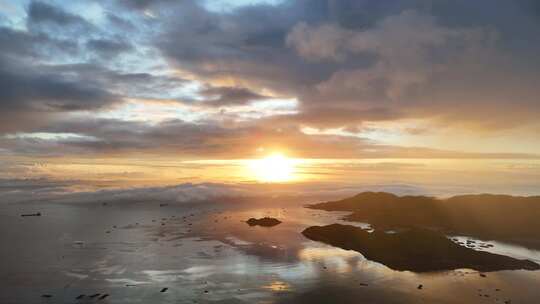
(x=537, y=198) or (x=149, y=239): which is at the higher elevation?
(x=537, y=198)

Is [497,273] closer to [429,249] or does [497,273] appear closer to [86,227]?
[429,249]

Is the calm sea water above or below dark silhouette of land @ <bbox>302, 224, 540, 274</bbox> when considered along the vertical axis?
below

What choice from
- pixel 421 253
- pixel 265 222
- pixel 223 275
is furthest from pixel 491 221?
pixel 223 275

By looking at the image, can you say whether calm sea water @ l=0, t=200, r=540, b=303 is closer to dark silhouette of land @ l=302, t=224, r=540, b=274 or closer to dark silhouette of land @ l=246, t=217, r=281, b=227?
dark silhouette of land @ l=302, t=224, r=540, b=274

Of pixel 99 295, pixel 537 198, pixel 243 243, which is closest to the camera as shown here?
pixel 99 295

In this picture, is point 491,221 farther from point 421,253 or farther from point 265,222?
point 265,222

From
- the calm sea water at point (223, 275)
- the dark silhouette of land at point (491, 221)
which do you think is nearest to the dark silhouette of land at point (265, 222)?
the calm sea water at point (223, 275)

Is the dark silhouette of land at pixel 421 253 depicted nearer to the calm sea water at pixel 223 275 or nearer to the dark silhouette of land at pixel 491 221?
the calm sea water at pixel 223 275

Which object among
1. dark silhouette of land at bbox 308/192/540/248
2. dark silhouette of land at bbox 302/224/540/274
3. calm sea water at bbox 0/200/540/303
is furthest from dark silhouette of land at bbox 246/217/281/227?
dark silhouette of land at bbox 302/224/540/274

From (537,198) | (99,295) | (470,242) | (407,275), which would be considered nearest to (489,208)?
(537,198)
